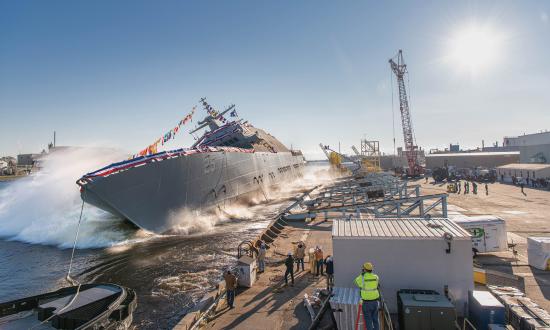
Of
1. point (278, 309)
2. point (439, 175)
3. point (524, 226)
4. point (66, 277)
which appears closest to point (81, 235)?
point (66, 277)

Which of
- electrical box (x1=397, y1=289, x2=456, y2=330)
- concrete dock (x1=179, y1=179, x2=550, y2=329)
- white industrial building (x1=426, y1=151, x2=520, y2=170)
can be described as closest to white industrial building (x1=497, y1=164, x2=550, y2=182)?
white industrial building (x1=426, y1=151, x2=520, y2=170)

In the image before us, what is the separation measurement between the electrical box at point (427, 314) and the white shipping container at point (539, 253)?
26.3 ft

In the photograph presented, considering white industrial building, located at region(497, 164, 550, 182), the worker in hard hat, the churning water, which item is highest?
white industrial building, located at region(497, 164, 550, 182)

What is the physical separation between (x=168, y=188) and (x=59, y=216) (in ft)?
53.4

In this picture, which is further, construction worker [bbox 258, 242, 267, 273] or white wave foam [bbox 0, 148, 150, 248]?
white wave foam [bbox 0, 148, 150, 248]

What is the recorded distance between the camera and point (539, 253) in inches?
463

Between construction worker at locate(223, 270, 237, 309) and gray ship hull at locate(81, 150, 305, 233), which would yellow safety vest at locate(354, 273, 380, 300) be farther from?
gray ship hull at locate(81, 150, 305, 233)

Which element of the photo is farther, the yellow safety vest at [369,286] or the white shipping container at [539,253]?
the white shipping container at [539,253]

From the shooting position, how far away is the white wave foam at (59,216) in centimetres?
2269

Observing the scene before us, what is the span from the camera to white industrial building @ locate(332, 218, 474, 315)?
761 centimetres

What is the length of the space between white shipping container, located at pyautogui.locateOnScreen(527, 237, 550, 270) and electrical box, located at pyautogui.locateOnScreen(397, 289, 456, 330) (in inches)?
316

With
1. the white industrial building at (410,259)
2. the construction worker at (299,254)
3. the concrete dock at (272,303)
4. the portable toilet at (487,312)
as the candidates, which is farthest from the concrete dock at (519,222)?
the construction worker at (299,254)

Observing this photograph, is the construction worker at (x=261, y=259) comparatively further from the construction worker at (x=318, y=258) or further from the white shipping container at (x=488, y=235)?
the white shipping container at (x=488, y=235)

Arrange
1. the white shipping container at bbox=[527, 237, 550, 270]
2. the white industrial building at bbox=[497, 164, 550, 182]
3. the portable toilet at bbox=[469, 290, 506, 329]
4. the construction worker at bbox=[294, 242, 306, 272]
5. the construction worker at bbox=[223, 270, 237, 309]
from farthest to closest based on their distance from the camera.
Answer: the white industrial building at bbox=[497, 164, 550, 182]
the construction worker at bbox=[294, 242, 306, 272]
the white shipping container at bbox=[527, 237, 550, 270]
the construction worker at bbox=[223, 270, 237, 309]
the portable toilet at bbox=[469, 290, 506, 329]
